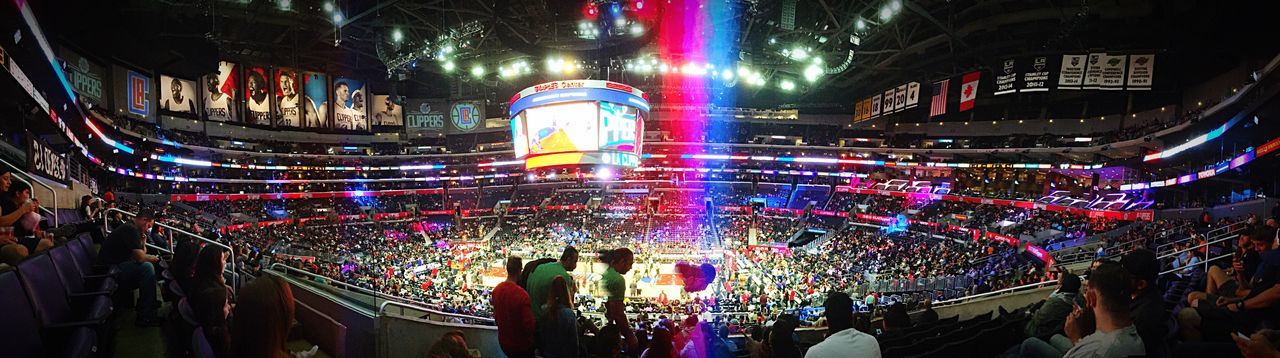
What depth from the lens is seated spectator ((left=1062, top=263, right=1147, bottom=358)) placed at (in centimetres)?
234

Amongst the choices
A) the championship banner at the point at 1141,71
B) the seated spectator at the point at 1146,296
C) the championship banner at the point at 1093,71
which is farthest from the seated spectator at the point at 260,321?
the championship banner at the point at 1141,71

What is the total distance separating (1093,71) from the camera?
19359 mm

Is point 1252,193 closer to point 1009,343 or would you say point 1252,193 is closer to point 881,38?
point 881,38

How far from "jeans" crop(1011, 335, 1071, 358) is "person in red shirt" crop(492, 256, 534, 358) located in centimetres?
315

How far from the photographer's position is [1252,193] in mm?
17797

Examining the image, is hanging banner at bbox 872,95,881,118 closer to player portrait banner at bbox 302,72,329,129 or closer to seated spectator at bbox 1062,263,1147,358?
seated spectator at bbox 1062,263,1147,358

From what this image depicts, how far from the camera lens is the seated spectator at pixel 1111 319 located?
2.34 meters

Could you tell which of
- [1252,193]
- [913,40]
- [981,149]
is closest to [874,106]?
[913,40]

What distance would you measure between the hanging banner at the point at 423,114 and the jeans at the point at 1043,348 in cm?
4973

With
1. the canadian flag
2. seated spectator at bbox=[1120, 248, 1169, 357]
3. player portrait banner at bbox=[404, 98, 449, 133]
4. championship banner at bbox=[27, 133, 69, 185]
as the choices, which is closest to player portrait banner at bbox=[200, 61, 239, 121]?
player portrait banner at bbox=[404, 98, 449, 133]

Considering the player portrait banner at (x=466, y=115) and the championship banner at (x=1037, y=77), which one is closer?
the championship banner at (x=1037, y=77)

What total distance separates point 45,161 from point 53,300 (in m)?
Answer: 9.93

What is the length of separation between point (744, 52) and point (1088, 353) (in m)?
24.2

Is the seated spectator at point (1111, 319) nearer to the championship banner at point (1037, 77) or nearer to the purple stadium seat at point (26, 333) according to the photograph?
the purple stadium seat at point (26, 333)
